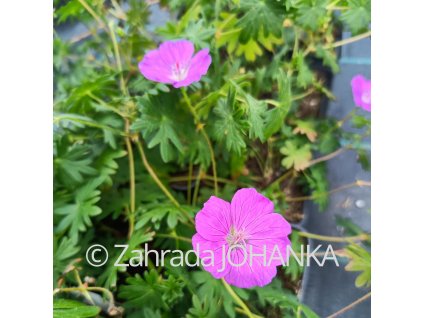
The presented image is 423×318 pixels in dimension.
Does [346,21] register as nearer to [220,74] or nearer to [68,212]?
[220,74]

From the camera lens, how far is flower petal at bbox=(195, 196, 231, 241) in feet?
2.11

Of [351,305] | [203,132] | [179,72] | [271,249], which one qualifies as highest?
[179,72]

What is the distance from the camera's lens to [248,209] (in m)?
0.65

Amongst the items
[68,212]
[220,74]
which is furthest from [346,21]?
[68,212]

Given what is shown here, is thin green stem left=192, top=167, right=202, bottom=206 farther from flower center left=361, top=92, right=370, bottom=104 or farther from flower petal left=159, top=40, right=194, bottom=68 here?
flower center left=361, top=92, right=370, bottom=104

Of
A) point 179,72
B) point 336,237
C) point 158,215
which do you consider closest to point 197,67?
point 179,72

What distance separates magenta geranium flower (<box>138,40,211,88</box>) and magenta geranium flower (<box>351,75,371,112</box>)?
9.7 inches

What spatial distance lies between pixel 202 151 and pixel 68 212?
238mm

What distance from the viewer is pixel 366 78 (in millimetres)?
732

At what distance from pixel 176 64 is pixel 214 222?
10.0 inches

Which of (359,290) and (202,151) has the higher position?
(202,151)

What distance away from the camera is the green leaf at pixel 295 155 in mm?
785

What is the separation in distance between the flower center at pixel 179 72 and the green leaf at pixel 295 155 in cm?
21

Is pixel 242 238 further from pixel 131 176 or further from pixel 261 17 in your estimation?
pixel 261 17
